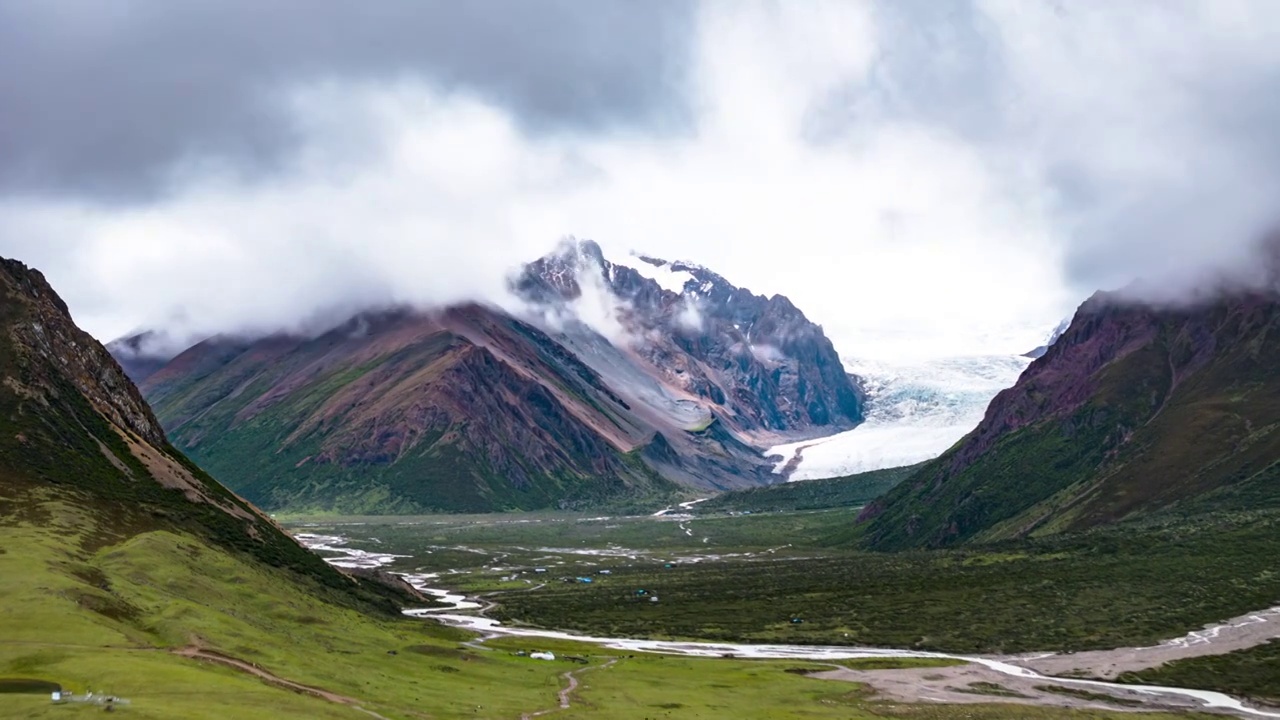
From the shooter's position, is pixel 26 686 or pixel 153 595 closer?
pixel 26 686

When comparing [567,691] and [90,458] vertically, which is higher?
[90,458]

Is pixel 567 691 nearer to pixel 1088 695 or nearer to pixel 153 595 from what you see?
pixel 153 595

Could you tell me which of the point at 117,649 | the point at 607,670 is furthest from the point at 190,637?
the point at 607,670

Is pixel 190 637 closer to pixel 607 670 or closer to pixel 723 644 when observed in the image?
pixel 607 670

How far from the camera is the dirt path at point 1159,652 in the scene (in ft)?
472

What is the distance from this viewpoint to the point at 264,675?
10125cm

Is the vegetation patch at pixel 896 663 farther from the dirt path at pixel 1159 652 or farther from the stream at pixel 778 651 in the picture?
the dirt path at pixel 1159 652

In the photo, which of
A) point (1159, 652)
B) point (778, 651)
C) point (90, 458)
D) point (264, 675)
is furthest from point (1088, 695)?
point (90, 458)

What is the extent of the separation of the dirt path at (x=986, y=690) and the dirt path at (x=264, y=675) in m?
60.4

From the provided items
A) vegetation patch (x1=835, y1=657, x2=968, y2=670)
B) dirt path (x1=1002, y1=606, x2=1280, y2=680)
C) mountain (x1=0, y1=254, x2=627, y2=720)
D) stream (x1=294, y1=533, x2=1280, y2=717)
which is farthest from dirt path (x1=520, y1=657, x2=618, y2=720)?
dirt path (x1=1002, y1=606, x2=1280, y2=680)

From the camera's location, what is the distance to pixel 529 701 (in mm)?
111875

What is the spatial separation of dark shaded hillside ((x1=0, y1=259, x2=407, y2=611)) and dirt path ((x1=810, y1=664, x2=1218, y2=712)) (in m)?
80.4

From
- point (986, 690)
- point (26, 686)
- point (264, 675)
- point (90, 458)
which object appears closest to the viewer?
point (26, 686)

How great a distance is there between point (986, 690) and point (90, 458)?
12476cm
